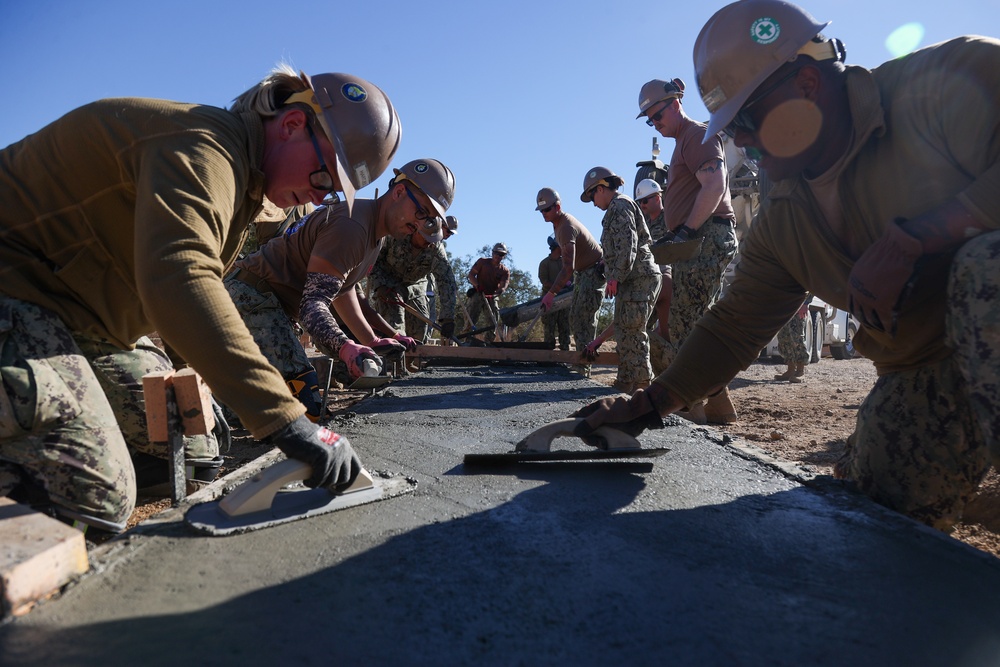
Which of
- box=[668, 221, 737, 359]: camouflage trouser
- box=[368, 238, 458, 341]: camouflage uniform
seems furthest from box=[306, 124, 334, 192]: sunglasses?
box=[368, 238, 458, 341]: camouflage uniform

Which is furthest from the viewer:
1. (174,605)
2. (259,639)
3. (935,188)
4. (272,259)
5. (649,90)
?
(649,90)

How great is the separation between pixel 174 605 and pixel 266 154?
133 cm

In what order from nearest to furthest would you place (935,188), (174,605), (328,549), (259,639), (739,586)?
(259,639)
(174,605)
(739,586)
(328,549)
(935,188)

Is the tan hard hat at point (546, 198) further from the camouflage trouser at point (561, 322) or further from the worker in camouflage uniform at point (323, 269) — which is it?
the worker in camouflage uniform at point (323, 269)

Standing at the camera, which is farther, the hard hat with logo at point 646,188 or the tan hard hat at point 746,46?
the hard hat with logo at point 646,188

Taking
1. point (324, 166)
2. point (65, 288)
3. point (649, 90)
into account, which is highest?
point (649, 90)

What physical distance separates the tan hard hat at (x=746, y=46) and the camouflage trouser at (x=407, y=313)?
478 cm

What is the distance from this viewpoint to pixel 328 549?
144 centimetres

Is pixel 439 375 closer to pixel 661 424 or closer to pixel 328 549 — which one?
pixel 661 424

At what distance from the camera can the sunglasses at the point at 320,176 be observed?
6.62 feet

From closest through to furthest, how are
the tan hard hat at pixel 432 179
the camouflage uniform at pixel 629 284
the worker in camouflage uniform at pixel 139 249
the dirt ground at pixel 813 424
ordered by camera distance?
the worker in camouflage uniform at pixel 139 249, the dirt ground at pixel 813 424, the tan hard hat at pixel 432 179, the camouflage uniform at pixel 629 284

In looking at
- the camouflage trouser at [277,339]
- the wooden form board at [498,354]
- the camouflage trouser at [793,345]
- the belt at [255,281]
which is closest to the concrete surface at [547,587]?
the camouflage trouser at [277,339]

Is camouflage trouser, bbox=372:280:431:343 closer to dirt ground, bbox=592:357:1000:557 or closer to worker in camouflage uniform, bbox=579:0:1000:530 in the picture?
dirt ground, bbox=592:357:1000:557

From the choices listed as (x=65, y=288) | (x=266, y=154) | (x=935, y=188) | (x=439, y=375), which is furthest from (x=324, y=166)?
(x=439, y=375)
